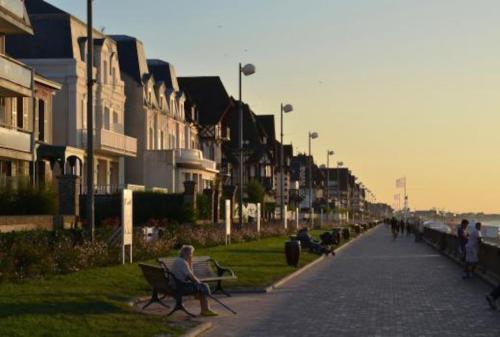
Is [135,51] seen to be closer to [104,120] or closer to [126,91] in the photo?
[126,91]

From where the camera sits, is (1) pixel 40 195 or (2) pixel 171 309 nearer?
(2) pixel 171 309

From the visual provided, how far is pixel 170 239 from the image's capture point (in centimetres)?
3244

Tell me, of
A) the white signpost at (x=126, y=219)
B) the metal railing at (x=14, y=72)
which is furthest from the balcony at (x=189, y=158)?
the white signpost at (x=126, y=219)

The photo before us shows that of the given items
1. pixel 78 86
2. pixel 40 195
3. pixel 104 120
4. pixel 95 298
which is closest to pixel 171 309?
pixel 95 298

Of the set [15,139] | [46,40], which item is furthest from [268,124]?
[15,139]

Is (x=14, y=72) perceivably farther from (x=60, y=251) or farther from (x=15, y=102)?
(x=60, y=251)

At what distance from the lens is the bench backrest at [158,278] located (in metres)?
15.6

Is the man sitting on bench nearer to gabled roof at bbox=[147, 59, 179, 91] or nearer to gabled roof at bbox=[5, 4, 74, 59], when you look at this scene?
gabled roof at bbox=[5, 4, 74, 59]

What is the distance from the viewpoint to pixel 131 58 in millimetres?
60406

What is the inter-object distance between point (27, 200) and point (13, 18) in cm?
843

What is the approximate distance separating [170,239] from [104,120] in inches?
809

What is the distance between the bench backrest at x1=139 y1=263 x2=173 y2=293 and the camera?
614 inches

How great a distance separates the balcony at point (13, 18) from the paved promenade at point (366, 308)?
15.9 m

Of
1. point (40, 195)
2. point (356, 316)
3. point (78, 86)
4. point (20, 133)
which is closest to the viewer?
point (356, 316)
